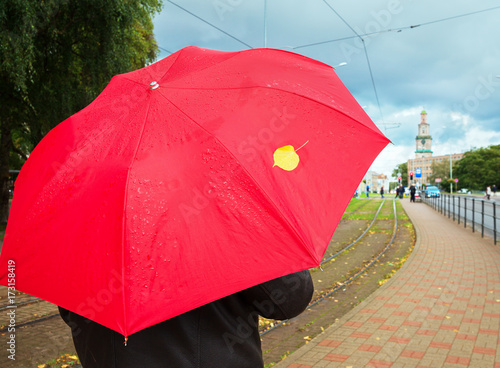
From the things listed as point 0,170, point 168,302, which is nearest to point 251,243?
point 168,302

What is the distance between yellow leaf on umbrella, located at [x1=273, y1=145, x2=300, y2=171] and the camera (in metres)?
1.57

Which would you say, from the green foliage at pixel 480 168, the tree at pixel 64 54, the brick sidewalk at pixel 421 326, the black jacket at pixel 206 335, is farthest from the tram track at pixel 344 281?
the green foliage at pixel 480 168

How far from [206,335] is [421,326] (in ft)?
15.1

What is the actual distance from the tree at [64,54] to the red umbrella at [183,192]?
9533 millimetres

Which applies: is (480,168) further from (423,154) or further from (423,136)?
(423,136)

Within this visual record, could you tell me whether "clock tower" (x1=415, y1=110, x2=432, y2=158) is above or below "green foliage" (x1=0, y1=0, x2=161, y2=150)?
above

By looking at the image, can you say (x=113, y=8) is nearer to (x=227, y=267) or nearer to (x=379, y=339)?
(x=379, y=339)

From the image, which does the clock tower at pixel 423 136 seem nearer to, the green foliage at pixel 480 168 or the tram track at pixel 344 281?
the green foliage at pixel 480 168

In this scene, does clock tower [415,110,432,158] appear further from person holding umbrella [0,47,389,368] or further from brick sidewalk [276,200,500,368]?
person holding umbrella [0,47,389,368]

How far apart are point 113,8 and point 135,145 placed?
11.1 meters

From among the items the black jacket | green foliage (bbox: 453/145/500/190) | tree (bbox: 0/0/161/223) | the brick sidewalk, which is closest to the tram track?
the brick sidewalk

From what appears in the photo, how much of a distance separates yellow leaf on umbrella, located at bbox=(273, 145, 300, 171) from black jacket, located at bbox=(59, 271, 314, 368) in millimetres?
399

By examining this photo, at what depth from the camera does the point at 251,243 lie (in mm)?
1411

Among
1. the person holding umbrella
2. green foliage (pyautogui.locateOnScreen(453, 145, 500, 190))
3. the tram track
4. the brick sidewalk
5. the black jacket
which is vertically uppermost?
green foliage (pyautogui.locateOnScreen(453, 145, 500, 190))
